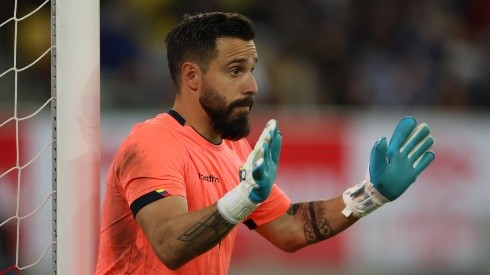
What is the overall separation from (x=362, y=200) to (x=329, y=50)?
6.36 meters

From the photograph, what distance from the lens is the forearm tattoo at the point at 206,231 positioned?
3820 millimetres

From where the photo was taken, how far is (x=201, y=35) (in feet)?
14.3

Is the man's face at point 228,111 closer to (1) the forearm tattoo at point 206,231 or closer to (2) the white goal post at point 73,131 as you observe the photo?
(2) the white goal post at point 73,131

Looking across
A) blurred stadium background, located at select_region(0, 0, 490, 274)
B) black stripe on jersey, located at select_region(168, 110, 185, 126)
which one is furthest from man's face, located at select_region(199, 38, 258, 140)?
blurred stadium background, located at select_region(0, 0, 490, 274)

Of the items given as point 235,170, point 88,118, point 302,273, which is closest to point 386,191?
point 235,170

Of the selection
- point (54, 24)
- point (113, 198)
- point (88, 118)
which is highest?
point (54, 24)

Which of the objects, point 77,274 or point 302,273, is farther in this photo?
point 302,273

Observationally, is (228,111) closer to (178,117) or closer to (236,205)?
(178,117)

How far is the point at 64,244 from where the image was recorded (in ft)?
14.4

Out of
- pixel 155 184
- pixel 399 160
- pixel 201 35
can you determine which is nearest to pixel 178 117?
pixel 201 35

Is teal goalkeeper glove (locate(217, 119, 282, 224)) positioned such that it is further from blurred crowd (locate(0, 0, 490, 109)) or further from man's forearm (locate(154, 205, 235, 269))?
blurred crowd (locate(0, 0, 490, 109))

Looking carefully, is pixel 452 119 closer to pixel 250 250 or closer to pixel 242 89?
pixel 250 250

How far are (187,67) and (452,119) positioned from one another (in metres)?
5.35

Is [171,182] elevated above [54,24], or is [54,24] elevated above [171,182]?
[54,24]
